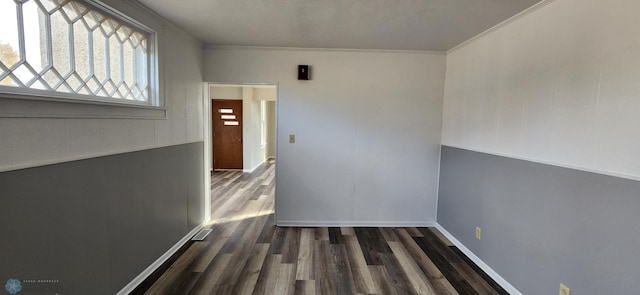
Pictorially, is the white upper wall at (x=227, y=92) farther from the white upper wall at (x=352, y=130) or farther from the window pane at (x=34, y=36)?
the window pane at (x=34, y=36)

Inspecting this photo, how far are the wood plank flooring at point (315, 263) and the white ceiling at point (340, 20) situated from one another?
223 cm

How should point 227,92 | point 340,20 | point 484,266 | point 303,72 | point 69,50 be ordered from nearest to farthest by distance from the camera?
point 69,50, point 340,20, point 484,266, point 303,72, point 227,92

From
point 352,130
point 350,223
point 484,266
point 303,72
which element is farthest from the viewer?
point 350,223

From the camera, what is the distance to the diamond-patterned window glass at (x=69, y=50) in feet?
4.43

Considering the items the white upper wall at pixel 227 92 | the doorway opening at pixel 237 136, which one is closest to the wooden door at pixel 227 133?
the doorway opening at pixel 237 136

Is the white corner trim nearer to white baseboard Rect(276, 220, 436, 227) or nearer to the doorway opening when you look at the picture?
white baseboard Rect(276, 220, 436, 227)

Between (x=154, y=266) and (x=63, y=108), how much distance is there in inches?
61.0

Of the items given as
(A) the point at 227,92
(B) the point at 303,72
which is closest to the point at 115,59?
(B) the point at 303,72

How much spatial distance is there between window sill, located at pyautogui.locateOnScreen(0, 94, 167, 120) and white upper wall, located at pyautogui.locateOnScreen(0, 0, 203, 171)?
26mm

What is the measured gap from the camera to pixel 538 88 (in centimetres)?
201

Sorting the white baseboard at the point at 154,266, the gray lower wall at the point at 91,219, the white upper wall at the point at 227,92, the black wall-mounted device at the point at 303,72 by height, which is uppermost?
the white upper wall at the point at 227,92

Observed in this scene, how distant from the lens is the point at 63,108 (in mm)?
1548

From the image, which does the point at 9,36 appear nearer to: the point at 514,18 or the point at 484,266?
the point at 514,18

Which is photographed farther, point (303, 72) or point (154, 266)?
point (303, 72)
